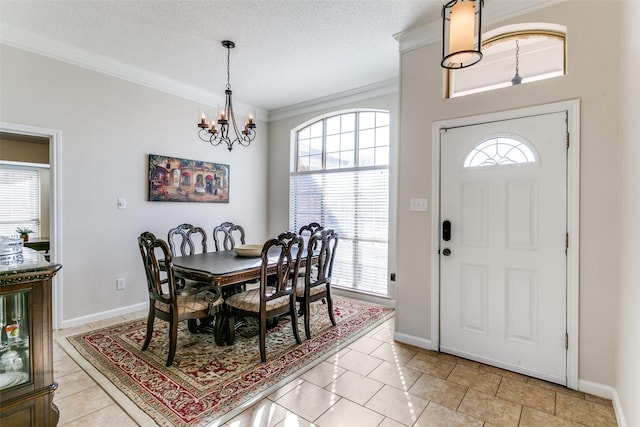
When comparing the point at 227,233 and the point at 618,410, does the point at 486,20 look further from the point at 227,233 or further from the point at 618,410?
the point at 227,233

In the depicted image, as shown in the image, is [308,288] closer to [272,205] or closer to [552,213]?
[552,213]

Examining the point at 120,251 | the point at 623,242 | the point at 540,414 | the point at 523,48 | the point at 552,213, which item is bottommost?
the point at 540,414

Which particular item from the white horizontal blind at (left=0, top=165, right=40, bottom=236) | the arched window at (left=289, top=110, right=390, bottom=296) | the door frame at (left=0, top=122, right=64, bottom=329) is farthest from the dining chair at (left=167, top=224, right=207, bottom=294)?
the white horizontal blind at (left=0, top=165, right=40, bottom=236)

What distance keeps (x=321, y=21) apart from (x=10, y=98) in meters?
2.96

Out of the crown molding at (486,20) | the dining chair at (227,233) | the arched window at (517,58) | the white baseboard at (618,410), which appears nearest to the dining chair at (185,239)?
the dining chair at (227,233)

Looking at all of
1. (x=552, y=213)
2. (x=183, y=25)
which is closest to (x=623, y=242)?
(x=552, y=213)

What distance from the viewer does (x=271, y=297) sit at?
2.67 m

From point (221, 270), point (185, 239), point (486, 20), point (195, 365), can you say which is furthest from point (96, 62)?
point (486, 20)

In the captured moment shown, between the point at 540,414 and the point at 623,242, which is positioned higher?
the point at 623,242

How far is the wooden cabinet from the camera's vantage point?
4.76 feet

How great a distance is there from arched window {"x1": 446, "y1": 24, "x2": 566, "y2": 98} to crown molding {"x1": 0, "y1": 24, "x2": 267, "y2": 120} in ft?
10.9

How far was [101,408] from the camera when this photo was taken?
1964 mm

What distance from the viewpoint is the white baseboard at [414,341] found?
9.31 feet

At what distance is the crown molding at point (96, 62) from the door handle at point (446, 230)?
361 cm
